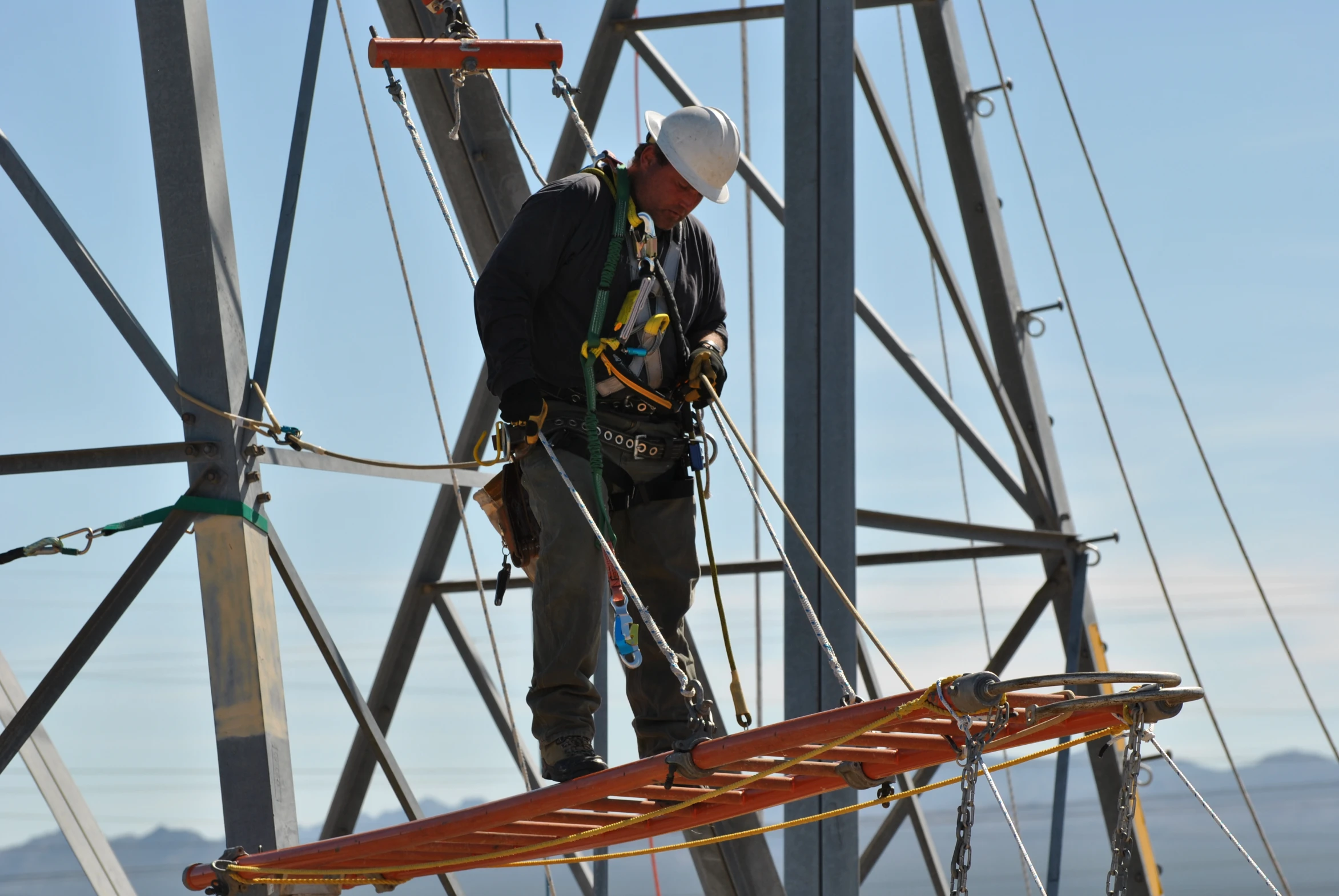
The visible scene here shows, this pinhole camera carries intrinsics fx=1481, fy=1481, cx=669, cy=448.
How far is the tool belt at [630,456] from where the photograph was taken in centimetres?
510

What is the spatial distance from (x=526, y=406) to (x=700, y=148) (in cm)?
107

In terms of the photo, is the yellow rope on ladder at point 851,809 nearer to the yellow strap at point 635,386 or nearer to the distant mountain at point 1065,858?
the yellow strap at point 635,386

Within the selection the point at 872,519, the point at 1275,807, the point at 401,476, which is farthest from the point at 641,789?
the point at 1275,807

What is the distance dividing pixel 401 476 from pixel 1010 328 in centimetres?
464

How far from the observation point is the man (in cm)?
499

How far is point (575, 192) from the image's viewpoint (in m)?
5.11

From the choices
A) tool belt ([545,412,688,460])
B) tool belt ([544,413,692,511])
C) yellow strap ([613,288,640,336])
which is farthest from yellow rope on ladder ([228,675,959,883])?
yellow strap ([613,288,640,336])

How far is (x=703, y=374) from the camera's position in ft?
17.4

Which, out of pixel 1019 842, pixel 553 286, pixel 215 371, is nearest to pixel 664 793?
pixel 1019 842

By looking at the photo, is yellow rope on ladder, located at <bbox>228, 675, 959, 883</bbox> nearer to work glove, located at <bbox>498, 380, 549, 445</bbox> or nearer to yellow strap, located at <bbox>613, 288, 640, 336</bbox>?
work glove, located at <bbox>498, 380, 549, 445</bbox>

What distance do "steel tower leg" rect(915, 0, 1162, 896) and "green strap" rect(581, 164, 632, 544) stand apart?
18.3ft

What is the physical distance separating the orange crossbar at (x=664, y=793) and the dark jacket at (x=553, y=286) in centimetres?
135

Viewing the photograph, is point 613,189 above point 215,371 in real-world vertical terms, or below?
below

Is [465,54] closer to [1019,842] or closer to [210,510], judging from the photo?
[210,510]
